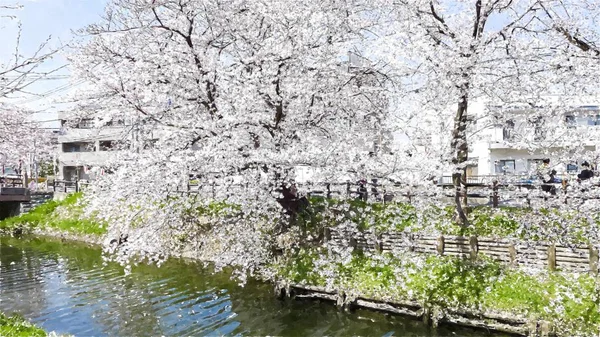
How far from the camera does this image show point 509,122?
13.7 metres

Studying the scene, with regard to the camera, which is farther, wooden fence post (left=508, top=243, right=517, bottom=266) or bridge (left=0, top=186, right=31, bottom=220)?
bridge (left=0, top=186, right=31, bottom=220)

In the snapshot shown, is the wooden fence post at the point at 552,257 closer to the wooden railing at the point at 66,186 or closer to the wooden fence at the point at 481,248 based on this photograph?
the wooden fence at the point at 481,248

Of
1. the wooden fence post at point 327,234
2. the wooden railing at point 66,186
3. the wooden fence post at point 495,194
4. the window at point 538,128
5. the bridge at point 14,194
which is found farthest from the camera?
the wooden railing at point 66,186

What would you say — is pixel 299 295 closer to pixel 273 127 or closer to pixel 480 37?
pixel 273 127

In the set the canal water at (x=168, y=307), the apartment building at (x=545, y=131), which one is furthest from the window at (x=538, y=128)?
the canal water at (x=168, y=307)

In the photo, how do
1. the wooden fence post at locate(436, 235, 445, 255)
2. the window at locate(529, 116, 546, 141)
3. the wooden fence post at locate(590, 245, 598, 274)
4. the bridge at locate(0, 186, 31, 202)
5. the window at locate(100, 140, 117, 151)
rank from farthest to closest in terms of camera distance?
the bridge at locate(0, 186, 31, 202) → the window at locate(100, 140, 117, 151) → the window at locate(529, 116, 546, 141) → the wooden fence post at locate(436, 235, 445, 255) → the wooden fence post at locate(590, 245, 598, 274)

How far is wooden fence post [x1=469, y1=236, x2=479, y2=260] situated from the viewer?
12016 mm

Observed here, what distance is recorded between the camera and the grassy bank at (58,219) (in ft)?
83.0

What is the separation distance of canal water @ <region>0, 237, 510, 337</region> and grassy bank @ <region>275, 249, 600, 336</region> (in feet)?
2.30

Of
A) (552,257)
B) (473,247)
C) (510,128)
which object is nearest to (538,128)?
(510,128)

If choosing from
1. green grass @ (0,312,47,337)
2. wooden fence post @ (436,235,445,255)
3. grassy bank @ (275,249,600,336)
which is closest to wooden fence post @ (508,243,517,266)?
grassy bank @ (275,249,600,336)

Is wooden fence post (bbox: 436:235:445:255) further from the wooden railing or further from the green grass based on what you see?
the wooden railing

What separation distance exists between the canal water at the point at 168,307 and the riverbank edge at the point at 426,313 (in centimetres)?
20

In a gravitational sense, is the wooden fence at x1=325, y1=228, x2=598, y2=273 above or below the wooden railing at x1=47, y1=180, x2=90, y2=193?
below
